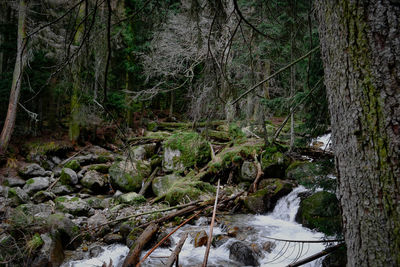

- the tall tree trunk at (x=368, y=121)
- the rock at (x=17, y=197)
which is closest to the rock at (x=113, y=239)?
the rock at (x=17, y=197)

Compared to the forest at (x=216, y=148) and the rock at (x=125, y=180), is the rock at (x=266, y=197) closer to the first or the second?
the forest at (x=216, y=148)

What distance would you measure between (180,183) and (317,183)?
17.4 feet

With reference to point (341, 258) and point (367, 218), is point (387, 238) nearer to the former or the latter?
point (367, 218)

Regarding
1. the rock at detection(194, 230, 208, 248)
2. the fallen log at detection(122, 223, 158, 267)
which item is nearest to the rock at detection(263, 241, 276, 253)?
the rock at detection(194, 230, 208, 248)

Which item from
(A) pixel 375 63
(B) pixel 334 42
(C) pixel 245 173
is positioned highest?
(B) pixel 334 42

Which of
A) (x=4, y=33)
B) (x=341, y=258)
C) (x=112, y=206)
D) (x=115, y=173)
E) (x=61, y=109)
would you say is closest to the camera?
(x=341, y=258)

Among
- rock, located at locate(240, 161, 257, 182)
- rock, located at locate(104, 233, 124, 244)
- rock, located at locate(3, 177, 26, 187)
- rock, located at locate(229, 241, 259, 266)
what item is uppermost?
rock, located at locate(240, 161, 257, 182)

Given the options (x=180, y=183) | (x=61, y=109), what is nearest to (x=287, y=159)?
(x=180, y=183)

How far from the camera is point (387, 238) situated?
1069 millimetres

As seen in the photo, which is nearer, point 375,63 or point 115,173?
point 375,63

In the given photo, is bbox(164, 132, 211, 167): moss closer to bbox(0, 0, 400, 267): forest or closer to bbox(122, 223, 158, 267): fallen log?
bbox(0, 0, 400, 267): forest

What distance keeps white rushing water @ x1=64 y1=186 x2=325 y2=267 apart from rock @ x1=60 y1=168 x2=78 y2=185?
5089mm

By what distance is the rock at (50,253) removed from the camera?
4.30 meters

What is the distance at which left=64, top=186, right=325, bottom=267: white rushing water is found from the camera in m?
4.70
